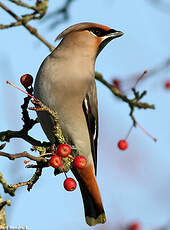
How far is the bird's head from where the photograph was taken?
4.09 meters

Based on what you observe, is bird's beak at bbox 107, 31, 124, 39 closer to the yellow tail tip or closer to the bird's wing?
the bird's wing

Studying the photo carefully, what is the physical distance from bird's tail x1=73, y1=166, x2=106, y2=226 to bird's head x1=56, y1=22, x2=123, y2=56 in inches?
46.5

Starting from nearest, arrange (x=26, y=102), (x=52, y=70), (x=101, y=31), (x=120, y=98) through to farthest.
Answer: (x=26, y=102)
(x=52, y=70)
(x=120, y=98)
(x=101, y=31)

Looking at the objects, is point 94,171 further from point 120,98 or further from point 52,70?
point 52,70

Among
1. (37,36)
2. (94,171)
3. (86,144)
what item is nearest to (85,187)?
(94,171)

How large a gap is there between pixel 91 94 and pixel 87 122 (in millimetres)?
255

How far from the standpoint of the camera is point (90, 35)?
4148mm

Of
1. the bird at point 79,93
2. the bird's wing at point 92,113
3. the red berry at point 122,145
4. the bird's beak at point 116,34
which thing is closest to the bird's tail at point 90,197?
the bird at point 79,93

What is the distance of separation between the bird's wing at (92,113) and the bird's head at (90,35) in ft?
1.59

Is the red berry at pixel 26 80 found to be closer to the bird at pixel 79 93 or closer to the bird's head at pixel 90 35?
the bird at pixel 79 93

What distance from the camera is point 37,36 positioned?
3953 millimetres

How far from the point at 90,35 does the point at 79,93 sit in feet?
2.46

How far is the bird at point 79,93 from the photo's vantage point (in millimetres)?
3547

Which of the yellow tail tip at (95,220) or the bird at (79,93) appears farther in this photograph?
the yellow tail tip at (95,220)
